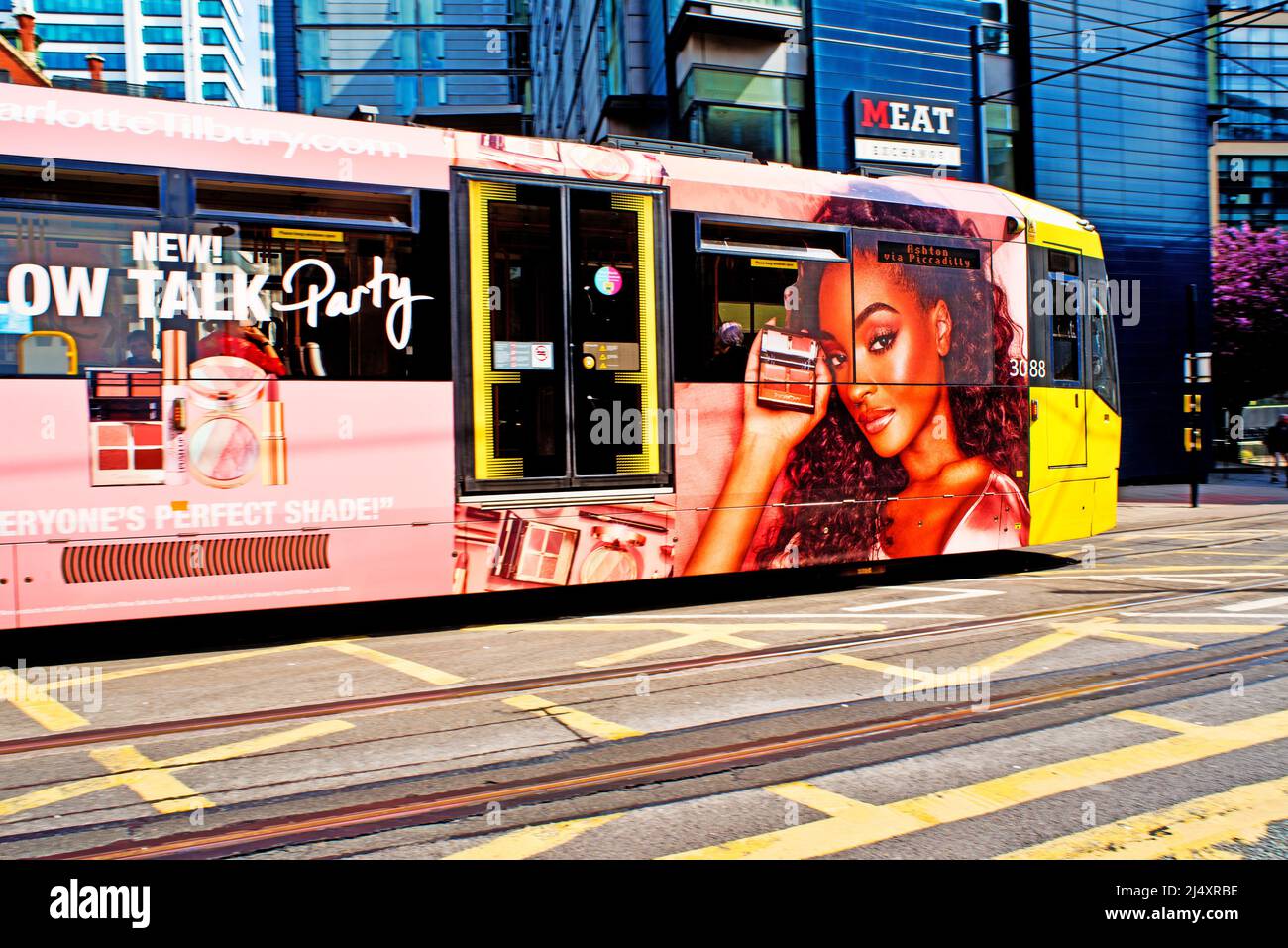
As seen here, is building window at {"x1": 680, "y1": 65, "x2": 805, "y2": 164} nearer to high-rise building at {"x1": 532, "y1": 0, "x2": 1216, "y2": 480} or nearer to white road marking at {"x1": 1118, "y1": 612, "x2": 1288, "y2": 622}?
high-rise building at {"x1": 532, "y1": 0, "x2": 1216, "y2": 480}

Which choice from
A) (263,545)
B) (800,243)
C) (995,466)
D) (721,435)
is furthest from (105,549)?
(995,466)

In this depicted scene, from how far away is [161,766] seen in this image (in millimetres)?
4289

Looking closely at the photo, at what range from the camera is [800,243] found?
8312 millimetres

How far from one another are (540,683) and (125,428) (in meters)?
2.88

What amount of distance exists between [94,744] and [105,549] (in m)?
1.78

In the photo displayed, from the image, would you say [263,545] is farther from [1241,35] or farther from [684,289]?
[1241,35]

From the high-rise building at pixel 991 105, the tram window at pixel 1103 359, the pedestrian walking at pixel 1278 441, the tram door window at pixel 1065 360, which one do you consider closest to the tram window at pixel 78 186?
the tram door window at pixel 1065 360

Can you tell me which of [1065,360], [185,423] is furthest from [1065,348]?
[185,423]

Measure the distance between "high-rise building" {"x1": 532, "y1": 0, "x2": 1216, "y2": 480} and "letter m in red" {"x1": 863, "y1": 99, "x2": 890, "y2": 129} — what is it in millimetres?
27

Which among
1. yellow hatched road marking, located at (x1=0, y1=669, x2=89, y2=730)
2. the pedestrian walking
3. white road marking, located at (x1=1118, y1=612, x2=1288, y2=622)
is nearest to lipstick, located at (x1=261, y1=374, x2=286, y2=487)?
yellow hatched road marking, located at (x1=0, y1=669, x2=89, y2=730)

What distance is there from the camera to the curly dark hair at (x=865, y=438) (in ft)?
27.4

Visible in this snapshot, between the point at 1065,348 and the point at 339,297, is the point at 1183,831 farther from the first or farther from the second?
the point at 1065,348

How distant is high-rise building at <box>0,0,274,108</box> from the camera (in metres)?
91.9

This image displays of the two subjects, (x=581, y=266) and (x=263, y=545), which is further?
(x=581, y=266)
